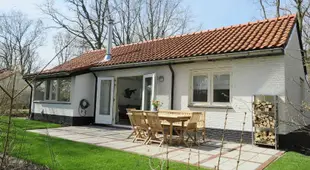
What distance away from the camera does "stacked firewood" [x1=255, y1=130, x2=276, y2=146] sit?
24.5ft

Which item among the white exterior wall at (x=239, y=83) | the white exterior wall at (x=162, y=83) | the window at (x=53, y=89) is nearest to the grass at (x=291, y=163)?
the white exterior wall at (x=239, y=83)

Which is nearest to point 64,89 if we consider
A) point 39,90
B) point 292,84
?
point 39,90

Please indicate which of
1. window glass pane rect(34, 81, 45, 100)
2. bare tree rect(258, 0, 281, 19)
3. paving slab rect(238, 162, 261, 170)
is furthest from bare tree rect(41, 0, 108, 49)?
paving slab rect(238, 162, 261, 170)

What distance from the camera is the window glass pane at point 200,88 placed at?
31.1 feet

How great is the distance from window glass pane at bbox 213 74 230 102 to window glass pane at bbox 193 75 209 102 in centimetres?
35

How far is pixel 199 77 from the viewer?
31.8 ft

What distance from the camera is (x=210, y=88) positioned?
931 cm

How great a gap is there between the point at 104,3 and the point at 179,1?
971cm

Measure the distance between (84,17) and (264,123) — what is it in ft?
82.3

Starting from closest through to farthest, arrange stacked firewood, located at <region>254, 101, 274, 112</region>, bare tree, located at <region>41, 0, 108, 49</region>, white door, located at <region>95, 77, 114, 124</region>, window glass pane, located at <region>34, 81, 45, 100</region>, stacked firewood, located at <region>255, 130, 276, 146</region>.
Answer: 1. stacked firewood, located at <region>255, 130, 276, 146</region>
2. stacked firewood, located at <region>254, 101, 274, 112</region>
3. white door, located at <region>95, 77, 114, 124</region>
4. window glass pane, located at <region>34, 81, 45, 100</region>
5. bare tree, located at <region>41, 0, 108, 49</region>

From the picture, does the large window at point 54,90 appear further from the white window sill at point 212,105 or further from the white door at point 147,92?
the white window sill at point 212,105

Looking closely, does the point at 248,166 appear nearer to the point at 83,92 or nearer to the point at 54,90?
the point at 83,92

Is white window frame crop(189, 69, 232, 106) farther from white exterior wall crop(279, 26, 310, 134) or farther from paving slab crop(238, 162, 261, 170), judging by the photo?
paving slab crop(238, 162, 261, 170)

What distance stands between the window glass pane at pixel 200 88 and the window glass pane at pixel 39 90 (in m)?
9.39
